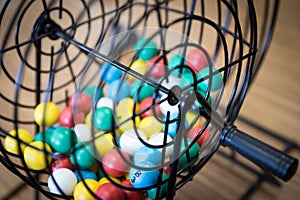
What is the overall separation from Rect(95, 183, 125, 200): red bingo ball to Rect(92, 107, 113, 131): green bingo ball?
0.08 metres

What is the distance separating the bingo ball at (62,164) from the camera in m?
0.50

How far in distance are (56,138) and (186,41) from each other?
0.23 metres

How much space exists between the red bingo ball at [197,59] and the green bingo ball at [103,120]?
0.16m

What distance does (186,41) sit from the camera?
0.42 m

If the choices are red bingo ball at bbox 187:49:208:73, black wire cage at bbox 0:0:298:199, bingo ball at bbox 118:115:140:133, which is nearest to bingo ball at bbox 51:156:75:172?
black wire cage at bbox 0:0:298:199

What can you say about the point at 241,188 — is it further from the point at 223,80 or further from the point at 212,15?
the point at 212,15

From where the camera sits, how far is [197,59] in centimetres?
61

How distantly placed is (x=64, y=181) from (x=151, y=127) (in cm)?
13

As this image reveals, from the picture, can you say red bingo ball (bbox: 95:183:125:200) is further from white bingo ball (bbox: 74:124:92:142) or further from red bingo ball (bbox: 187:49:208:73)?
red bingo ball (bbox: 187:49:208:73)

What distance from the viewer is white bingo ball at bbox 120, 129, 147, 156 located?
0.45m

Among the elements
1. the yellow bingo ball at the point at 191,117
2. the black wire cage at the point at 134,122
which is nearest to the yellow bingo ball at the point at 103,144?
the black wire cage at the point at 134,122

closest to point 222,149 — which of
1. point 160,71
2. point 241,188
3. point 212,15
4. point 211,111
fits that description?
point 241,188

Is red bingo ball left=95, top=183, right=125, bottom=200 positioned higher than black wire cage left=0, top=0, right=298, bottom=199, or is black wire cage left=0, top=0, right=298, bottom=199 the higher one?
black wire cage left=0, top=0, right=298, bottom=199

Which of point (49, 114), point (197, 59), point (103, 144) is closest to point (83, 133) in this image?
point (103, 144)
